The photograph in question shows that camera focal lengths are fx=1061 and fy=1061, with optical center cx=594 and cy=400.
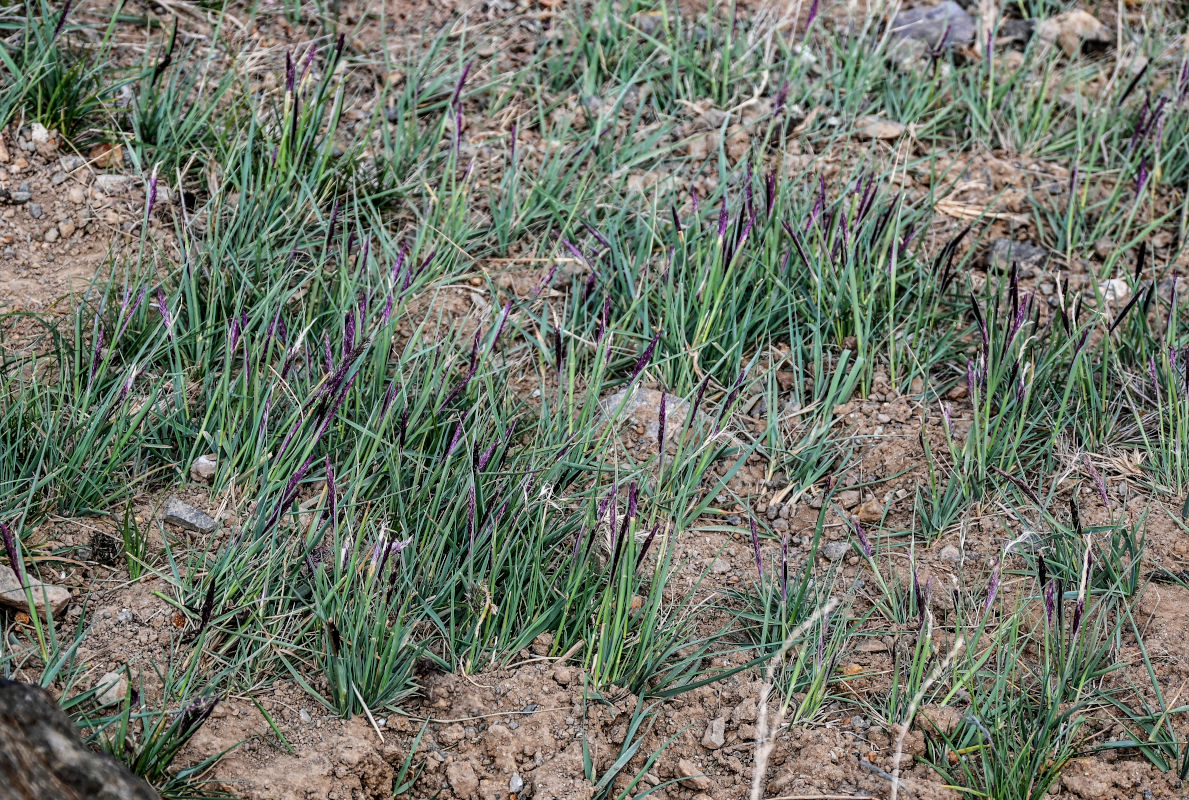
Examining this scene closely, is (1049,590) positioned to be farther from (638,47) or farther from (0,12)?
(0,12)

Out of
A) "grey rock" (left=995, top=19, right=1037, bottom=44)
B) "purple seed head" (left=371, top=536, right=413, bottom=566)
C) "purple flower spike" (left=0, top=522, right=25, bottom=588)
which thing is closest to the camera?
"purple flower spike" (left=0, top=522, right=25, bottom=588)

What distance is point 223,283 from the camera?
96.2 inches

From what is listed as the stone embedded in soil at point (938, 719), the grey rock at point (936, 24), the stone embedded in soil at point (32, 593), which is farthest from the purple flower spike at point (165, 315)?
the grey rock at point (936, 24)

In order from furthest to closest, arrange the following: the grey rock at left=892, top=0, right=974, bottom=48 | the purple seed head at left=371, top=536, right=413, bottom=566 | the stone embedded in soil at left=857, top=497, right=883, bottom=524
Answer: the grey rock at left=892, top=0, right=974, bottom=48 < the stone embedded in soil at left=857, top=497, right=883, bottom=524 < the purple seed head at left=371, top=536, right=413, bottom=566

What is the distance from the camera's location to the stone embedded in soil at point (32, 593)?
1.89m

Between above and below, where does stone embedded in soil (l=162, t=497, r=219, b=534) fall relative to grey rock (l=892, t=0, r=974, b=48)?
below

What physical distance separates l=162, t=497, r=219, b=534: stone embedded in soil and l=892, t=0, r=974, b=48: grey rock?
2.71 meters

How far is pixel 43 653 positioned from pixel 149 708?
20 centimetres

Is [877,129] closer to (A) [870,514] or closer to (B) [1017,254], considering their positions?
(B) [1017,254]

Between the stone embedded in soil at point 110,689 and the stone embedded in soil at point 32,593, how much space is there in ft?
0.55

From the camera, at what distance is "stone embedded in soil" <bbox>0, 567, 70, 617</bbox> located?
1.89 m

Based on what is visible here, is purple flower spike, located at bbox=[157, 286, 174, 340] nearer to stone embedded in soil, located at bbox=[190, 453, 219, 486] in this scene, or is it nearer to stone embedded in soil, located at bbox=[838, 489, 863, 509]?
stone embedded in soil, located at bbox=[190, 453, 219, 486]

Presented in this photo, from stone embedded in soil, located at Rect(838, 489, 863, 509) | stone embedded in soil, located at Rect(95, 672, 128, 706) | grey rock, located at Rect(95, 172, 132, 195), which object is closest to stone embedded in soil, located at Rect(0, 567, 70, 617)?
stone embedded in soil, located at Rect(95, 672, 128, 706)

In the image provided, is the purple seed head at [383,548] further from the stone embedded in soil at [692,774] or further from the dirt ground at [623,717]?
the stone embedded in soil at [692,774]
